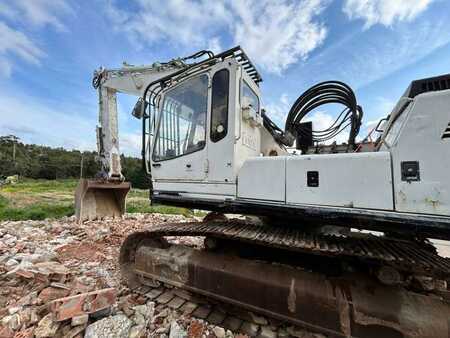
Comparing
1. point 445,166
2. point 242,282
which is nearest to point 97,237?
point 242,282

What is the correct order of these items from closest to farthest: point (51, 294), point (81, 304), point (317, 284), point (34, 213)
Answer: point (317, 284) < point (81, 304) < point (51, 294) < point (34, 213)

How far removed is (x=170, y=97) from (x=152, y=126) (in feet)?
1.51

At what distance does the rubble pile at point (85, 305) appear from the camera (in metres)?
2.15

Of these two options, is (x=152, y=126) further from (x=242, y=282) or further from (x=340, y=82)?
(x=340, y=82)

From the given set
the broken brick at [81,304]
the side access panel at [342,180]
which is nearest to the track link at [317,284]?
the side access panel at [342,180]

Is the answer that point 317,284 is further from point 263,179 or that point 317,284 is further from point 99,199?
point 99,199

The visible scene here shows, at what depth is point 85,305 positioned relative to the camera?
89.2 inches

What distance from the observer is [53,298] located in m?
2.54

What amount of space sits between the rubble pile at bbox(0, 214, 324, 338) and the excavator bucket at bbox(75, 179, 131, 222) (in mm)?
1549

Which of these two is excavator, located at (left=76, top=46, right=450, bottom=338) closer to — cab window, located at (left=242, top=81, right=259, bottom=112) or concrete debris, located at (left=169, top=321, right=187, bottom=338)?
cab window, located at (left=242, top=81, right=259, bottom=112)

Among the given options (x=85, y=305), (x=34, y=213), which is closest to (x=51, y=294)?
(x=85, y=305)

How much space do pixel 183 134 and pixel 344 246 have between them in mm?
2125

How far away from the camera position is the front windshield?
9.43 ft

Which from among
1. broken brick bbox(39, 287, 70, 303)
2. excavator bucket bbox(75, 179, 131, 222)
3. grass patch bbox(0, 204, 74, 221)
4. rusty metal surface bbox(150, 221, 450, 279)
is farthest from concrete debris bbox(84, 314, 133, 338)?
grass patch bbox(0, 204, 74, 221)
